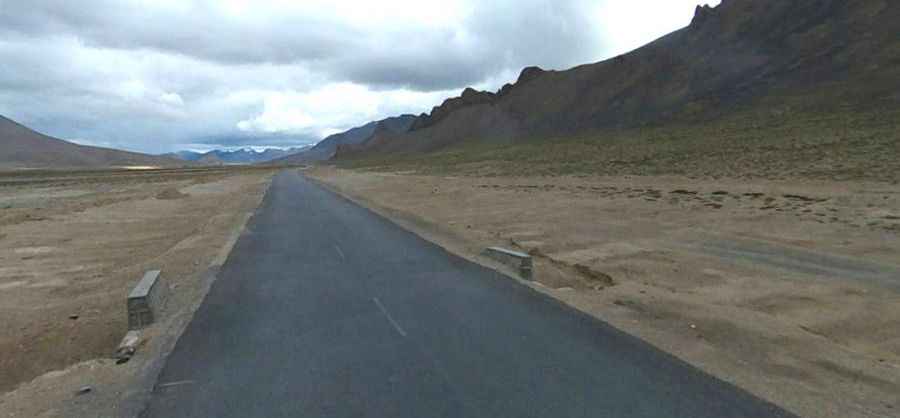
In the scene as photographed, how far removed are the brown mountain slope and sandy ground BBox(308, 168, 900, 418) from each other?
3827 cm

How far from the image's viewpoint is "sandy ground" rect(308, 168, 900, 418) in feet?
19.3

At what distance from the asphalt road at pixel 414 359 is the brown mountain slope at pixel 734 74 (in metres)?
51.8

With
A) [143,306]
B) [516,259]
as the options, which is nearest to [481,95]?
[516,259]

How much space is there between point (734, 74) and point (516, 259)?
84.2m

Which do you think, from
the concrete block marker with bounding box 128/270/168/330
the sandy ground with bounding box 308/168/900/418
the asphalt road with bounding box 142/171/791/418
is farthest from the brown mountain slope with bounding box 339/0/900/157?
the concrete block marker with bounding box 128/270/168/330

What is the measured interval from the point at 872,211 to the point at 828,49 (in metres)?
67.5

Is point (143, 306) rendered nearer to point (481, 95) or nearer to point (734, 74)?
point (734, 74)

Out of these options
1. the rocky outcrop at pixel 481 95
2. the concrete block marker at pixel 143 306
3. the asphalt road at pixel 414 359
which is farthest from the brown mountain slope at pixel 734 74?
the concrete block marker at pixel 143 306

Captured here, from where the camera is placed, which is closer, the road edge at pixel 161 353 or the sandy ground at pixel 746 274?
the road edge at pixel 161 353

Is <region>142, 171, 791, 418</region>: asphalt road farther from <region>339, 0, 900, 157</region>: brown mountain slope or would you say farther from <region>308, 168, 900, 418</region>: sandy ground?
<region>339, 0, 900, 157</region>: brown mountain slope

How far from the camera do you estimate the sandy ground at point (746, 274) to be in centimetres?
587

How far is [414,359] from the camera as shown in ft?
19.9

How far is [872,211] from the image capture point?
17.0 metres

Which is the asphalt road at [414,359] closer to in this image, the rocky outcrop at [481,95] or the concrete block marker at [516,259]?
the concrete block marker at [516,259]
